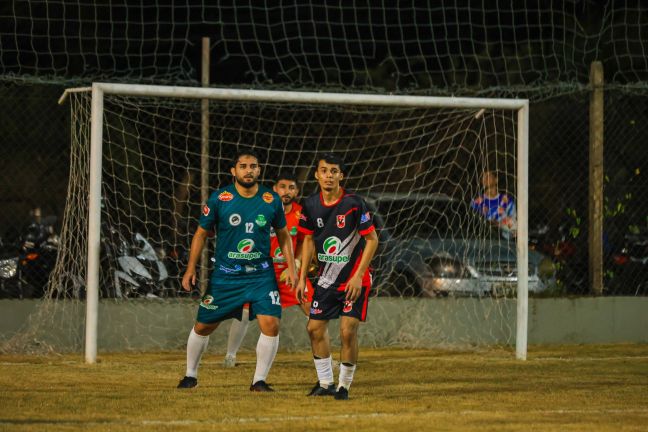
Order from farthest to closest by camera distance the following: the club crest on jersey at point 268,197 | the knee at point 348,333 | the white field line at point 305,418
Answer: the club crest on jersey at point 268,197
the knee at point 348,333
the white field line at point 305,418

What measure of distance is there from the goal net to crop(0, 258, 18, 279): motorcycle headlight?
0.58m

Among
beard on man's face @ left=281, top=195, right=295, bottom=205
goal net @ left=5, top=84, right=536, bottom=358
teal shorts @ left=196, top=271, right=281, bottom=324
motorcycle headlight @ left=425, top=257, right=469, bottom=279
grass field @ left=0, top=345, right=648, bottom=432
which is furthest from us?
motorcycle headlight @ left=425, top=257, right=469, bottom=279

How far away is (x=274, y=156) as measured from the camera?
44.2ft

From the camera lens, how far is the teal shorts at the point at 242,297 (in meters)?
8.96

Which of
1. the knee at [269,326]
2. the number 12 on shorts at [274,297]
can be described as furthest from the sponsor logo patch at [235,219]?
the knee at [269,326]

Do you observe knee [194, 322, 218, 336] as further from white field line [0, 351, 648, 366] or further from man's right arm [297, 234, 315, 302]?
white field line [0, 351, 648, 366]

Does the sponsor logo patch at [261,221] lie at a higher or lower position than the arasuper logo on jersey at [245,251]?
higher

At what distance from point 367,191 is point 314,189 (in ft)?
1.86

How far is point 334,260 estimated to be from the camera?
348 inches

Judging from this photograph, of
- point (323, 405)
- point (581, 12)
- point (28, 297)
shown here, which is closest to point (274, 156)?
point (28, 297)

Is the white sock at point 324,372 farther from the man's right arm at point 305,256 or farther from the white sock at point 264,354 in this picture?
the man's right arm at point 305,256

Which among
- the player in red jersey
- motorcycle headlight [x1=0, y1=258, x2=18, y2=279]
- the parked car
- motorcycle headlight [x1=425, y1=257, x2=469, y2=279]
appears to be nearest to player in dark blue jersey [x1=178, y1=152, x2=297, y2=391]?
the player in red jersey

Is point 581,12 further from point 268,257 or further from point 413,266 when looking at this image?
point 268,257

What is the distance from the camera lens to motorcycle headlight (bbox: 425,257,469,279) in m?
13.4
